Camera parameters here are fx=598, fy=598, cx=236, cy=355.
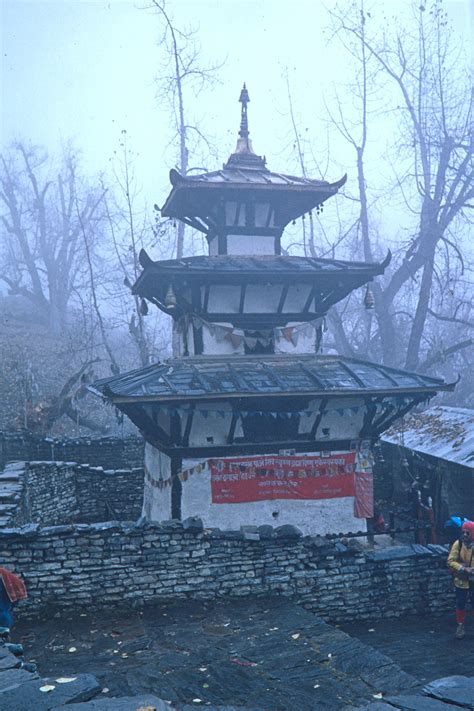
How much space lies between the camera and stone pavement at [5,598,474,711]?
457cm

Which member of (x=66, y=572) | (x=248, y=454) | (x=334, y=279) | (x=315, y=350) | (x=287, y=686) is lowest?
(x=287, y=686)

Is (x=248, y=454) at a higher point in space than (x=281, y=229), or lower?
lower

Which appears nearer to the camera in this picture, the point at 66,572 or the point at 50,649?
the point at 50,649

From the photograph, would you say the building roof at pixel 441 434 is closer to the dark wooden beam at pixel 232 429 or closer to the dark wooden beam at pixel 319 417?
the dark wooden beam at pixel 319 417

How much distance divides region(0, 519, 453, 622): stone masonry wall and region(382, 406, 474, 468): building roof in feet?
17.3

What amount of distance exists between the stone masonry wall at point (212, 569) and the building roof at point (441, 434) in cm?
528

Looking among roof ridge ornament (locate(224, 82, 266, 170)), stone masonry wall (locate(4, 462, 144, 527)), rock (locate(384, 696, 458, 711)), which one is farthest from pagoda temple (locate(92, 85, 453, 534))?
rock (locate(384, 696, 458, 711))

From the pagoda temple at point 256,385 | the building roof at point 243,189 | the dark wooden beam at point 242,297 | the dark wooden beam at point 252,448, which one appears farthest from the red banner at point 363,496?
the building roof at point 243,189

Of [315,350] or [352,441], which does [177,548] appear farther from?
[315,350]

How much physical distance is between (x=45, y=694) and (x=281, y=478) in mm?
8374

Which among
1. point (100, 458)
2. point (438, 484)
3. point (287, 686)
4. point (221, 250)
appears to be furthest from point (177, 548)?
point (100, 458)

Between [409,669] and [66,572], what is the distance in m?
4.94

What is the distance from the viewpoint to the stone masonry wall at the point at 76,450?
20312 mm

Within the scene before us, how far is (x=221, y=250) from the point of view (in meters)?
13.9
